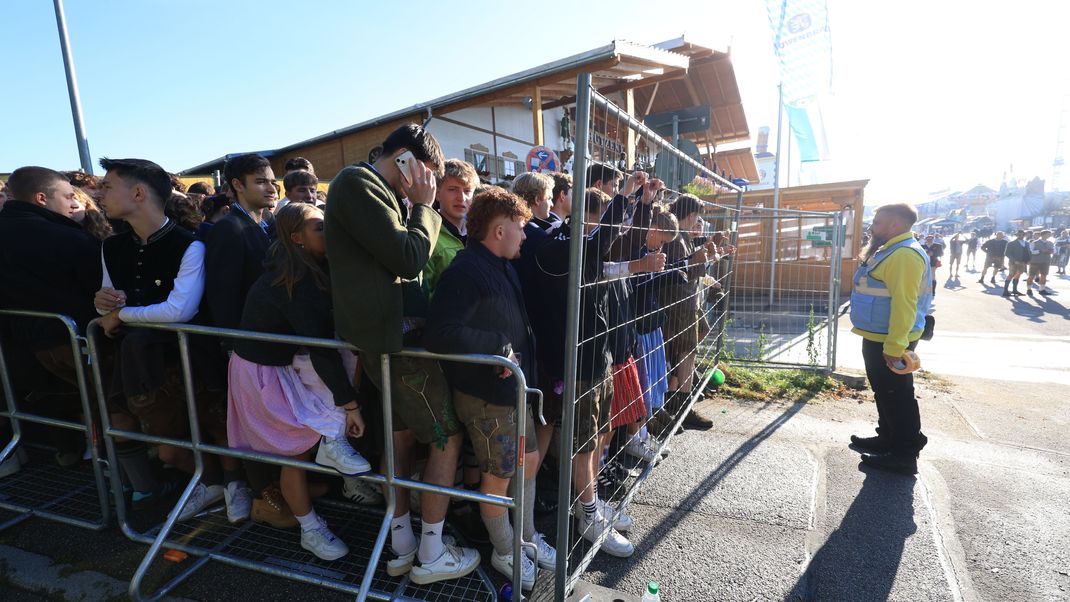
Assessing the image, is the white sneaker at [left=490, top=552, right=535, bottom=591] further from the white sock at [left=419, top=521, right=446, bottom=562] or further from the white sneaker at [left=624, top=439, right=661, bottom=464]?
the white sneaker at [left=624, top=439, right=661, bottom=464]

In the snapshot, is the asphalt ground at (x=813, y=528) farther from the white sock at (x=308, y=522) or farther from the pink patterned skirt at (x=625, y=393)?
the pink patterned skirt at (x=625, y=393)

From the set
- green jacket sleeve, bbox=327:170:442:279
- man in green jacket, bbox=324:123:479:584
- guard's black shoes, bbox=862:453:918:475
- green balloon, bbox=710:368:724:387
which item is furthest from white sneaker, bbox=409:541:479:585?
green balloon, bbox=710:368:724:387

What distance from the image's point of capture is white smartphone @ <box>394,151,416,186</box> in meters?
2.03

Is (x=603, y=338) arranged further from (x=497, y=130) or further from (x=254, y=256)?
(x=497, y=130)

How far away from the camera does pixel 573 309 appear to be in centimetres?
196

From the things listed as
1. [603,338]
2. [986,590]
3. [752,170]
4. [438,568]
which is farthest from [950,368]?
[752,170]

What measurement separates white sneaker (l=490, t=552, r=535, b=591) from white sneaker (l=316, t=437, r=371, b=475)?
81 centimetres

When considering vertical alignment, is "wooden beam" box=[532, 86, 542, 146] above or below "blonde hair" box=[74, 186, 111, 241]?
above

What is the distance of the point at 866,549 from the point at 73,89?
32.0 ft

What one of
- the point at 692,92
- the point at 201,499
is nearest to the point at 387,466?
the point at 201,499

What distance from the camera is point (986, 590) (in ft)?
8.07

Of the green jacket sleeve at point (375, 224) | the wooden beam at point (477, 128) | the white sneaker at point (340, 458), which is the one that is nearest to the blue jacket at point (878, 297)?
the green jacket sleeve at point (375, 224)

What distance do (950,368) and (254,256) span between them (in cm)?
845

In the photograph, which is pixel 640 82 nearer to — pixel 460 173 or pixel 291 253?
pixel 460 173
